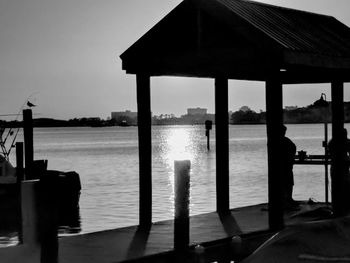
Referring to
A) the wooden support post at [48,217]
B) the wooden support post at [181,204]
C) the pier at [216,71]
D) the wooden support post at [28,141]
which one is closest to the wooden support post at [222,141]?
the pier at [216,71]

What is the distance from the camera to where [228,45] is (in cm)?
1638

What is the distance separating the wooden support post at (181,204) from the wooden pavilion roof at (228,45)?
2.21m

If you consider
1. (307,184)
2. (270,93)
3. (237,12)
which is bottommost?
(307,184)

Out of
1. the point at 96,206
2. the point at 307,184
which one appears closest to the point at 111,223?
the point at 96,206

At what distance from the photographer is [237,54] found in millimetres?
16203

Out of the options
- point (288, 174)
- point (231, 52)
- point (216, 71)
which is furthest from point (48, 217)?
point (288, 174)

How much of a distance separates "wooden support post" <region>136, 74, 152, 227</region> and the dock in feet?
1.05

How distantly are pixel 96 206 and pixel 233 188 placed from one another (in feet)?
30.0

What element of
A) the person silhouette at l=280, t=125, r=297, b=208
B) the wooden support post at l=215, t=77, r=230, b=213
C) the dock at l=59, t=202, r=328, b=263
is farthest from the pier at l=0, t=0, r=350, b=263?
the person silhouette at l=280, t=125, r=297, b=208

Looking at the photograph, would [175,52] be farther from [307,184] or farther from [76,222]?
[307,184]

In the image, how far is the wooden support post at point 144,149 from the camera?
1727cm

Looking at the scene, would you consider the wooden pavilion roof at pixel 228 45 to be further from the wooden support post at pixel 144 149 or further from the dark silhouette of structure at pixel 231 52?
the wooden support post at pixel 144 149

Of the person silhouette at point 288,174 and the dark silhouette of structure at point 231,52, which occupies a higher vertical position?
the dark silhouette of structure at point 231,52

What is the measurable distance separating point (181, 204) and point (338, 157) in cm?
582
